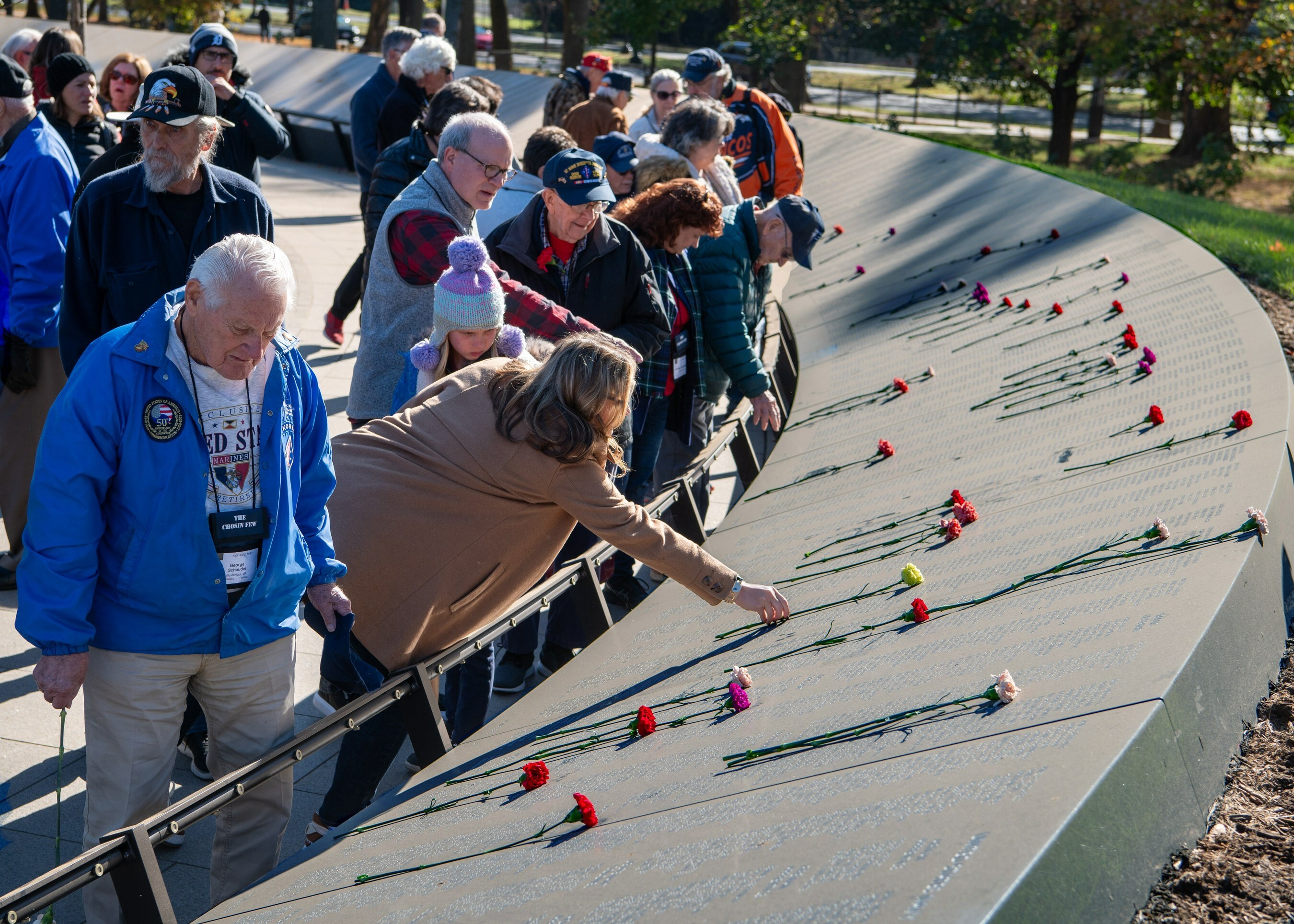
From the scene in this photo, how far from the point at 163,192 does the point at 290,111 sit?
14.4 metres

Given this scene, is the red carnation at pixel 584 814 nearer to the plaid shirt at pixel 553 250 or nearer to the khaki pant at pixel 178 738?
the khaki pant at pixel 178 738

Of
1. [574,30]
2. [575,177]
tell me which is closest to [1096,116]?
[574,30]

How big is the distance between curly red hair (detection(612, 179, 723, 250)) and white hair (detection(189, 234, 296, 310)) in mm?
2495

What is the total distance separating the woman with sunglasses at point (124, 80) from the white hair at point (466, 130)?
3496 millimetres

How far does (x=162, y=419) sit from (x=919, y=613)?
6.84 ft

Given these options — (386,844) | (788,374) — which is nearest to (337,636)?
(386,844)

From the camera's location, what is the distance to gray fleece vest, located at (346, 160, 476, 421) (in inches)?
175

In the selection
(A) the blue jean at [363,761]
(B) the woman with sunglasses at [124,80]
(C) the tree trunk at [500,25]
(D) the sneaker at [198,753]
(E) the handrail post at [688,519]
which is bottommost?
(D) the sneaker at [198,753]

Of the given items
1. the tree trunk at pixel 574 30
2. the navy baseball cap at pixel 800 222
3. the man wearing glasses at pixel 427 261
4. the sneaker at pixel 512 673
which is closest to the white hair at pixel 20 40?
the man wearing glasses at pixel 427 261

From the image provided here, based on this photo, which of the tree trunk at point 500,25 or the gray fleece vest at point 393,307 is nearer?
the gray fleece vest at point 393,307

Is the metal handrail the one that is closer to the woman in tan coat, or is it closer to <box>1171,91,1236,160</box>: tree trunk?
the woman in tan coat

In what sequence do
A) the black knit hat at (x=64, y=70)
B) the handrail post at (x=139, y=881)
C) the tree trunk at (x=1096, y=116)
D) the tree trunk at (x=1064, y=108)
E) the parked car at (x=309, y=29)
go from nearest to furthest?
the handrail post at (x=139, y=881)
the black knit hat at (x=64, y=70)
the tree trunk at (x=1064, y=108)
the tree trunk at (x=1096, y=116)
the parked car at (x=309, y=29)

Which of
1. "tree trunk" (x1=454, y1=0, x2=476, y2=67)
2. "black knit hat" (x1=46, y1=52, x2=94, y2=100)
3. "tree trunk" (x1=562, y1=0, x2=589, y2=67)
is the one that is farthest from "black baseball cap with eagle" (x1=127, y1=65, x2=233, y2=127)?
"tree trunk" (x1=454, y1=0, x2=476, y2=67)

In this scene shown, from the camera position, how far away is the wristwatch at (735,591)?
3498mm
